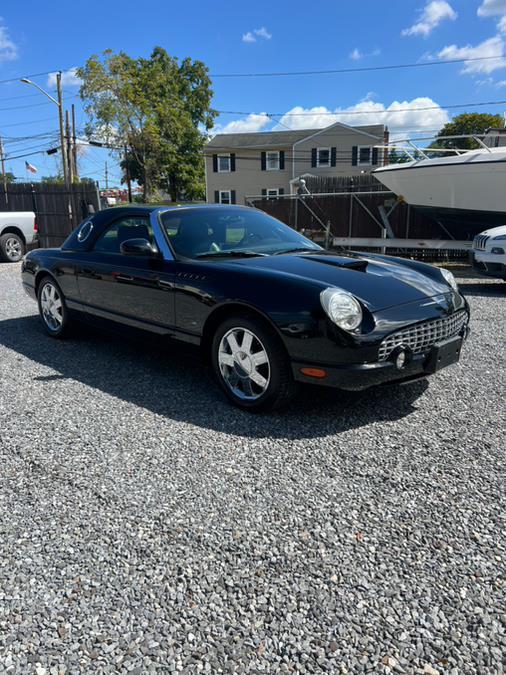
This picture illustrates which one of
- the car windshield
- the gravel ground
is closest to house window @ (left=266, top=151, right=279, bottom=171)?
the car windshield

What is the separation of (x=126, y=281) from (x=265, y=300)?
167 centimetres

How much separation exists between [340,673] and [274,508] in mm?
935

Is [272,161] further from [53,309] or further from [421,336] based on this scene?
[421,336]

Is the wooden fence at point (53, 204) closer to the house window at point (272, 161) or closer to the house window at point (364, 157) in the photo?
the house window at point (272, 161)

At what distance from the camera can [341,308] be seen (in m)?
3.20

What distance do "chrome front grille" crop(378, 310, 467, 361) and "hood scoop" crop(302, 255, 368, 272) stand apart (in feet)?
2.19

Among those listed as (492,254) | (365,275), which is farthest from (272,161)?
(365,275)

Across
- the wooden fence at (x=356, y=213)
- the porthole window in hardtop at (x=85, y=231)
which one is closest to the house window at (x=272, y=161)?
the wooden fence at (x=356, y=213)

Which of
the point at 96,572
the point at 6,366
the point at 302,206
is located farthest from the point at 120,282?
the point at 302,206

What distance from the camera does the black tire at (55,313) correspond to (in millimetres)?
5555

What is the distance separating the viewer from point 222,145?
3872 centimetres

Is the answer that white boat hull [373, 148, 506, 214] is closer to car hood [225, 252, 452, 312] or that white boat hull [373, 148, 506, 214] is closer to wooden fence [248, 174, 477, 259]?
wooden fence [248, 174, 477, 259]

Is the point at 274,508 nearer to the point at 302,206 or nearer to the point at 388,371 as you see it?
the point at 388,371

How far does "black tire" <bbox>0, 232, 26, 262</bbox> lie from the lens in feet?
43.6
